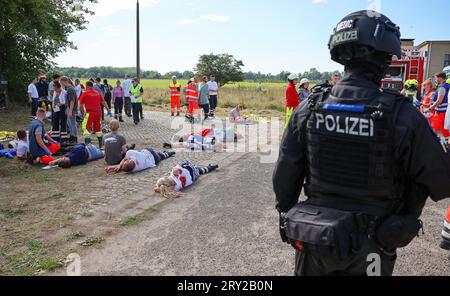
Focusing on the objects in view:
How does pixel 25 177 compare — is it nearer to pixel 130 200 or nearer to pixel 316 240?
pixel 130 200

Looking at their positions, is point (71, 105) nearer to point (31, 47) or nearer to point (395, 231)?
point (395, 231)

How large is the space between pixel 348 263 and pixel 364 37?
1279 mm

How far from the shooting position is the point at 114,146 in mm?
8438

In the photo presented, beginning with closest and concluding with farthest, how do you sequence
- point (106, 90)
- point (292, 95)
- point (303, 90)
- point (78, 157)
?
point (78, 157) → point (292, 95) → point (303, 90) → point (106, 90)

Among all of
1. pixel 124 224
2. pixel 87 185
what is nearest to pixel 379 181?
pixel 124 224

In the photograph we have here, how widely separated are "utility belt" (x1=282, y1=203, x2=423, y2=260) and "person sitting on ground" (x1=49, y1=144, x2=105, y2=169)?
7687mm

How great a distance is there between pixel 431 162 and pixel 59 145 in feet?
32.5

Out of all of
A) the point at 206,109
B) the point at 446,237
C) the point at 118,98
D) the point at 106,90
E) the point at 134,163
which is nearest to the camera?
the point at 446,237

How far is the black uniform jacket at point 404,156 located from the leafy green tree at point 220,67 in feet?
175

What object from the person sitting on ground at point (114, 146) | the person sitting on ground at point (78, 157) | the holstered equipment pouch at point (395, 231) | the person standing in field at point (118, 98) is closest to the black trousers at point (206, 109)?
the person standing in field at point (118, 98)

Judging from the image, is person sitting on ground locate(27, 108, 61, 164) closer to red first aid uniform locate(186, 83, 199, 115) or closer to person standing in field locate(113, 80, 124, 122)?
person standing in field locate(113, 80, 124, 122)

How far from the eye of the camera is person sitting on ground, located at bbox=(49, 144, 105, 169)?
28.6 feet

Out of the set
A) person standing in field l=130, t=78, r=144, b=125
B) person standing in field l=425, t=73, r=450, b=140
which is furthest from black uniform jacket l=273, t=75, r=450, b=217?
person standing in field l=130, t=78, r=144, b=125

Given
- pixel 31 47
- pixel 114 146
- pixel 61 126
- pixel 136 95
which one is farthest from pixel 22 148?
pixel 31 47
